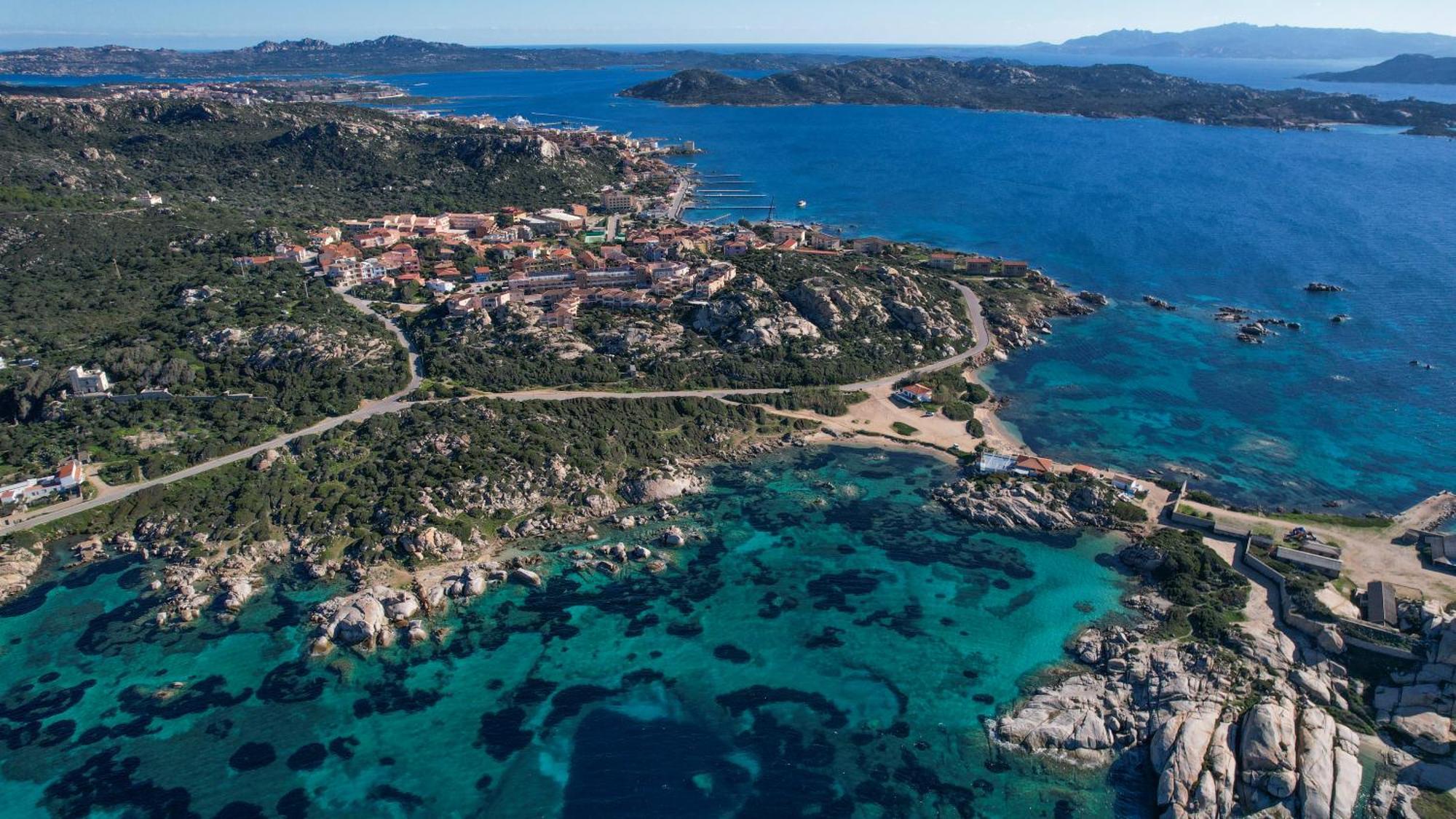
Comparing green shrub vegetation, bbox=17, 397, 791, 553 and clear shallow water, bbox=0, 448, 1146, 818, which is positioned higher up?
green shrub vegetation, bbox=17, 397, 791, 553

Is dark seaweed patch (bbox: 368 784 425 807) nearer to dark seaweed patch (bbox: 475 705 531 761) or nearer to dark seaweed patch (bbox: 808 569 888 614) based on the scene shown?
dark seaweed patch (bbox: 475 705 531 761)

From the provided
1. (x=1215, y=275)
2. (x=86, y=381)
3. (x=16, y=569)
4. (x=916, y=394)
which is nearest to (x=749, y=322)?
(x=916, y=394)

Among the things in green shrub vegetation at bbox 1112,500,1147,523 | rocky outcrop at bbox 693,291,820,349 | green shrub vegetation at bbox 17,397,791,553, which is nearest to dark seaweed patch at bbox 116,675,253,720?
green shrub vegetation at bbox 17,397,791,553

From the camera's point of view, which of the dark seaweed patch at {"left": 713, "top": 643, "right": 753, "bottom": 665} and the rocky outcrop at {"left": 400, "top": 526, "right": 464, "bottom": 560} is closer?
the dark seaweed patch at {"left": 713, "top": 643, "right": 753, "bottom": 665}

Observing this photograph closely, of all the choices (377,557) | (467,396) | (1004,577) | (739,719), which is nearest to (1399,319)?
(1004,577)

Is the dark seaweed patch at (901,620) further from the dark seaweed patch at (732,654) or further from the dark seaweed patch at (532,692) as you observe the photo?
the dark seaweed patch at (532,692)

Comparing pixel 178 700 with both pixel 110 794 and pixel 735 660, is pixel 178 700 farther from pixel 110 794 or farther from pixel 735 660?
pixel 735 660

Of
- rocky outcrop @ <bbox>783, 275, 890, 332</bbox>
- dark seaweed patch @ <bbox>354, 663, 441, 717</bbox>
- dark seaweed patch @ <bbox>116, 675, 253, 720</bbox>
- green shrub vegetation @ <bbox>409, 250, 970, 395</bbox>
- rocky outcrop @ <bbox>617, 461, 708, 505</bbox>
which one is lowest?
dark seaweed patch @ <bbox>354, 663, 441, 717</bbox>

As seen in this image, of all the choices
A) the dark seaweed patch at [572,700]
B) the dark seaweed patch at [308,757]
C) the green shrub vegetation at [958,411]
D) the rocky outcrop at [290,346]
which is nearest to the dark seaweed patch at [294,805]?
the dark seaweed patch at [308,757]
